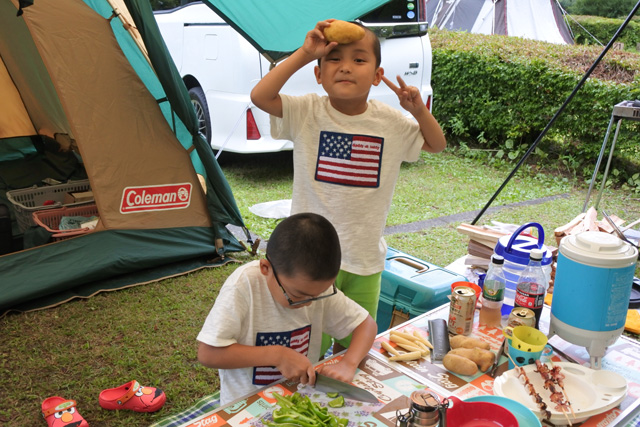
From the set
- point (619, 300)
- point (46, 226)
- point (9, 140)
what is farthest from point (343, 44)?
point (9, 140)

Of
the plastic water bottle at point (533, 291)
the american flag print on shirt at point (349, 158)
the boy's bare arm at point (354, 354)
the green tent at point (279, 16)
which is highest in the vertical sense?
the green tent at point (279, 16)

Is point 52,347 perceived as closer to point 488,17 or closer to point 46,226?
point 46,226

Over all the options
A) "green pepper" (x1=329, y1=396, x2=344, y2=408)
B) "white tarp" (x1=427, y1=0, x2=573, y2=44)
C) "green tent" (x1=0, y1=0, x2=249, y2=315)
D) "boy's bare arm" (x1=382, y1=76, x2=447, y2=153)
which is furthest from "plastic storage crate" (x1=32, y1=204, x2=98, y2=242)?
"white tarp" (x1=427, y1=0, x2=573, y2=44)

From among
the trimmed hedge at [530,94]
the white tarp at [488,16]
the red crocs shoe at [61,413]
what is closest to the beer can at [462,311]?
the red crocs shoe at [61,413]

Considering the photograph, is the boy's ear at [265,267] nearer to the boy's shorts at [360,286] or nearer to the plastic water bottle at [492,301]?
the boy's shorts at [360,286]

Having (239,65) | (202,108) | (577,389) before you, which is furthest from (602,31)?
(577,389)

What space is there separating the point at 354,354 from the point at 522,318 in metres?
0.56

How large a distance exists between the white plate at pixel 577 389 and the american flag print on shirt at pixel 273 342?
Answer: 1.92 feet

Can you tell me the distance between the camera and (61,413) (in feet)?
7.55

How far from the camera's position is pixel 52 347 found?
2.93m

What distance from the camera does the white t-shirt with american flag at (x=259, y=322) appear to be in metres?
1.53

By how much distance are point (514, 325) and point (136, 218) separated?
2719mm

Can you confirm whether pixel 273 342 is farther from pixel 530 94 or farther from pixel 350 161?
pixel 530 94

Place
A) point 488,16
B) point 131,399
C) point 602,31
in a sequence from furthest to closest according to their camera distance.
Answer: point 602,31 < point 488,16 < point 131,399
